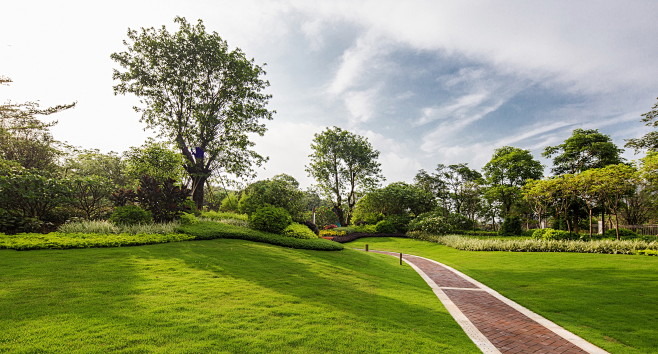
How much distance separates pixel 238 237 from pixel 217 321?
9.46 metres

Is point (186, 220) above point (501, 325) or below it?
above

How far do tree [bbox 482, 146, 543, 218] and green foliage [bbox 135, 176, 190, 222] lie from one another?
3402 centimetres

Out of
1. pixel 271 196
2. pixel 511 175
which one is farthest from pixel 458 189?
pixel 271 196

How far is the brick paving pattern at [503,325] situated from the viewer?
5.17m

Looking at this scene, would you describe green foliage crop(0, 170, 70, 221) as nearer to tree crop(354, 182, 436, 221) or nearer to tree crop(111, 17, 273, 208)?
tree crop(111, 17, 273, 208)

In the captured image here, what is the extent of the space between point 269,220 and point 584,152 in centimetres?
3592

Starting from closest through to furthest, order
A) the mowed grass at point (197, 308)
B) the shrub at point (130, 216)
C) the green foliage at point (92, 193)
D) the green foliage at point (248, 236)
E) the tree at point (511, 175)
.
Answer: the mowed grass at point (197, 308) < the shrub at point (130, 216) < the green foliage at point (248, 236) < the green foliage at point (92, 193) < the tree at point (511, 175)

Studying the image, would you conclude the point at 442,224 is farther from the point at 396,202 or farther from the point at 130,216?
the point at 130,216

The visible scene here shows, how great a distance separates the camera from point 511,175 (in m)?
34.2

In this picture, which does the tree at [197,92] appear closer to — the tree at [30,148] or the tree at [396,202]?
the tree at [30,148]

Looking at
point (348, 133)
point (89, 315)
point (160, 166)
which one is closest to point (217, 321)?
point (89, 315)

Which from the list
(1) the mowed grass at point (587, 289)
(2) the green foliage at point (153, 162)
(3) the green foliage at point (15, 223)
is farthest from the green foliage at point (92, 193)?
(1) the mowed grass at point (587, 289)

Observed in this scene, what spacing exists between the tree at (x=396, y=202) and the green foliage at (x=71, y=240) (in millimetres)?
28661

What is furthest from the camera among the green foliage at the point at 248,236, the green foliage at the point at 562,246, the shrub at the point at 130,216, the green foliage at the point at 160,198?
the green foliage at the point at 562,246
